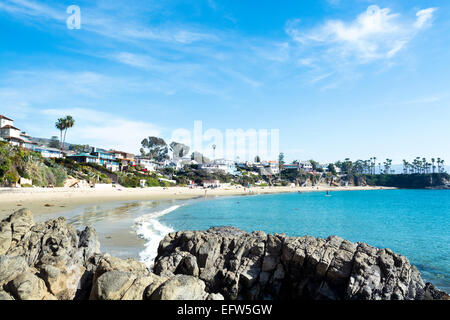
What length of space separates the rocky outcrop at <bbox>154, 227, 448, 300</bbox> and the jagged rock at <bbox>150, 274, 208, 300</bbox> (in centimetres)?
372

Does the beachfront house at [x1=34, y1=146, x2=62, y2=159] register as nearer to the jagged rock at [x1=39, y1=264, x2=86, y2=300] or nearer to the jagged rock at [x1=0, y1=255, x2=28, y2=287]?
the jagged rock at [x1=0, y1=255, x2=28, y2=287]

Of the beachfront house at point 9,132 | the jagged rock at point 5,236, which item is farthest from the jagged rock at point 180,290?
the beachfront house at point 9,132

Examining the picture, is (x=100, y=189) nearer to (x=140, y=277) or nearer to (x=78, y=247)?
(x=78, y=247)

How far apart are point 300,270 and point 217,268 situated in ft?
11.2

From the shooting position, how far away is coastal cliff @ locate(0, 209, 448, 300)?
7992 mm

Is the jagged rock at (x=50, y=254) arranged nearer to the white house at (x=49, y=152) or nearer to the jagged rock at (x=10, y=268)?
the jagged rock at (x=10, y=268)

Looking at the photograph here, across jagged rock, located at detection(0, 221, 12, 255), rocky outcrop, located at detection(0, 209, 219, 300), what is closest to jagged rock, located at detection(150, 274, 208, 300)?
rocky outcrop, located at detection(0, 209, 219, 300)

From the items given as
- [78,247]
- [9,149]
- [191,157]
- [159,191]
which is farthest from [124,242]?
[191,157]

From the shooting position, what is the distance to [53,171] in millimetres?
57312

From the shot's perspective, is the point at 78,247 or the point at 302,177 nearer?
the point at 78,247

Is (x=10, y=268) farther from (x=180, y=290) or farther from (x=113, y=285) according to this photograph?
(x=180, y=290)

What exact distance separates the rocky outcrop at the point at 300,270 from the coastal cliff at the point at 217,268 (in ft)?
0.11
